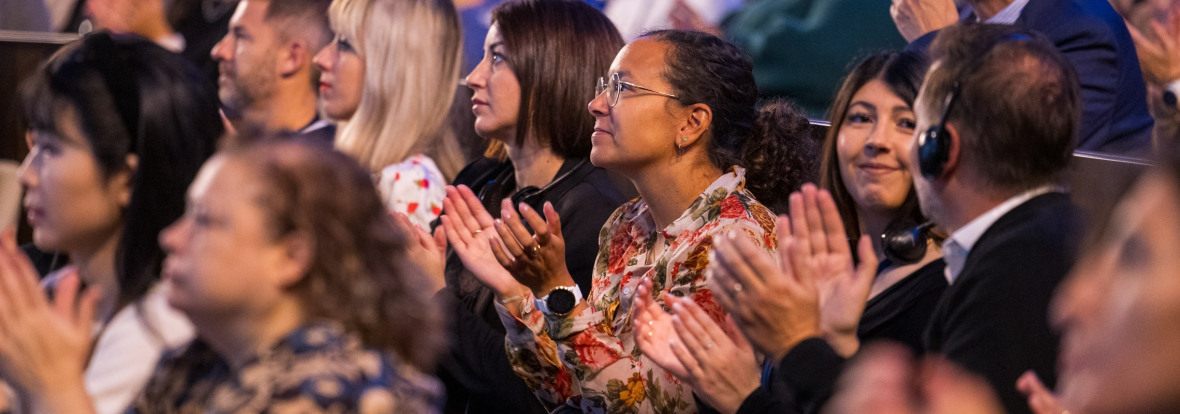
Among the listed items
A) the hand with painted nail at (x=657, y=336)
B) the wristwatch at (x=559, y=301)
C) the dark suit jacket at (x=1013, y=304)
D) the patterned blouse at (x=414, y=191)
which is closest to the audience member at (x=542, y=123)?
the patterned blouse at (x=414, y=191)

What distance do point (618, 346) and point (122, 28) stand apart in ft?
9.31

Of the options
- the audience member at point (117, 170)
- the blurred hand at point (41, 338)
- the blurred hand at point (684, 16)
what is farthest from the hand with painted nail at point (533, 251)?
the blurred hand at point (684, 16)

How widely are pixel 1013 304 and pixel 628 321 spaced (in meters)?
0.92

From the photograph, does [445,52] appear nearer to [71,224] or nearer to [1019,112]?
[71,224]

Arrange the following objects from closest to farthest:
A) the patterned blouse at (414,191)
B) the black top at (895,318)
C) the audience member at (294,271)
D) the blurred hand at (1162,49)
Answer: the audience member at (294,271), the black top at (895,318), the blurred hand at (1162,49), the patterned blouse at (414,191)

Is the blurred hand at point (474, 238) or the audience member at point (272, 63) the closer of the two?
the blurred hand at point (474, 238)

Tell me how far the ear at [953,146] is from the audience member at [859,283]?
12 centimetres

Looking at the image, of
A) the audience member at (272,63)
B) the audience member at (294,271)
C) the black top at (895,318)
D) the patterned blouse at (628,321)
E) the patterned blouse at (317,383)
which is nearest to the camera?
the patterned blouse at (317,383)

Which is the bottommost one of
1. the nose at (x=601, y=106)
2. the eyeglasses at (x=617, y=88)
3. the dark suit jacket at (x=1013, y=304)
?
the nose at (x=601, y=106)

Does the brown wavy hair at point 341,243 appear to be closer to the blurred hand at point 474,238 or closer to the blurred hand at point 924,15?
the blurred hand at point 474,238

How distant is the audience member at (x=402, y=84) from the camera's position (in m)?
3.68

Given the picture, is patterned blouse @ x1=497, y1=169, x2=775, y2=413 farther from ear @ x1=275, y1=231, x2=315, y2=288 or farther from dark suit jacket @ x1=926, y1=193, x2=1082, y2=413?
ear @ x1=275, y1=231, x2=315, y2=288

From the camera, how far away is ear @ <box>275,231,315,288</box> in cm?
177

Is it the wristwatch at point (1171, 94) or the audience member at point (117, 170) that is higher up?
the audience member at point (117, 170)
